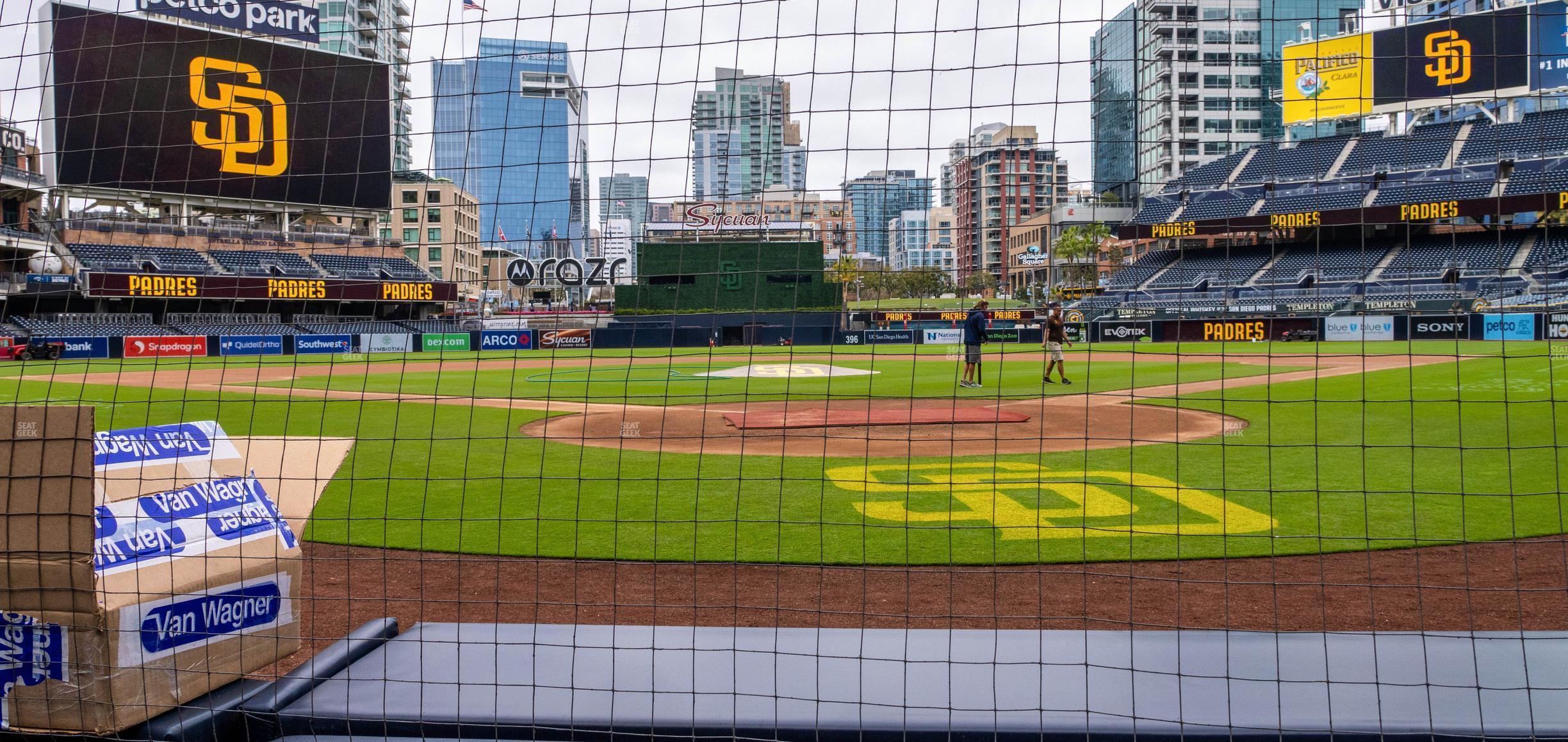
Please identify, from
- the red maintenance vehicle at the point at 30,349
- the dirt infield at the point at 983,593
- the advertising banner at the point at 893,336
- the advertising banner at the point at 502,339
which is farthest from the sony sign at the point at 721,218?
the advertising banner at the point at 893,336

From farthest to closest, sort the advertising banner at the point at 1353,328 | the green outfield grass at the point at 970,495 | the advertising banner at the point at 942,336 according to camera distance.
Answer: the advertising banner at the point at 942,336
the advertising banner at the point at 1353,328
the green outfield grass at the point at 970,495

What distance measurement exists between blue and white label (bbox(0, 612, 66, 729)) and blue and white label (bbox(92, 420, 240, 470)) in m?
0.63

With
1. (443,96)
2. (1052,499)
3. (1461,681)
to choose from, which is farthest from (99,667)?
(1052,499)

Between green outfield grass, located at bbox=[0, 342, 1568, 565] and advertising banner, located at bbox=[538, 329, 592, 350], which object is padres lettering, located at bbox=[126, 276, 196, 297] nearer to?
advertising banner, located at bbox=[538, 329, 592, 350]

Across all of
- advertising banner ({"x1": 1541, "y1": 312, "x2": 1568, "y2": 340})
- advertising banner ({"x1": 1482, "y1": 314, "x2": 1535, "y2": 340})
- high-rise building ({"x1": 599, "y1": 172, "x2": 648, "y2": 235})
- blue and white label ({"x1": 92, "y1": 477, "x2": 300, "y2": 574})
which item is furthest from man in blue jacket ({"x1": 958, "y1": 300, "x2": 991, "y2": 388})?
advertising banner ({"x1": 1541, "y1": 312, "x2": 1568, "y2": 340})

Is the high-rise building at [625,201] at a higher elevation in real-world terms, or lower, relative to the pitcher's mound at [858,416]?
higher

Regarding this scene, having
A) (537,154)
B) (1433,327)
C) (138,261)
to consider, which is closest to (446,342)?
(138,261)

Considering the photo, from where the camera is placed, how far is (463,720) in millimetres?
3232

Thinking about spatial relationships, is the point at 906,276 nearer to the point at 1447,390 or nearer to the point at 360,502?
the point at 360,502

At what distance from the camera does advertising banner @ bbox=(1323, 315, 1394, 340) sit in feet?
100

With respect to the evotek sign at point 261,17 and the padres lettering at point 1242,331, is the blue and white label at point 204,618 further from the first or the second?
the evotek sign at point 261,17

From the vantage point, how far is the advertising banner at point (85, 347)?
2900 cm

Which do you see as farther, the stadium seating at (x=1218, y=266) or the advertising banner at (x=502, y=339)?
the advertising banner at (x=502, y=339)

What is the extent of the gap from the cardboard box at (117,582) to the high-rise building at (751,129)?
2270 millimetres
